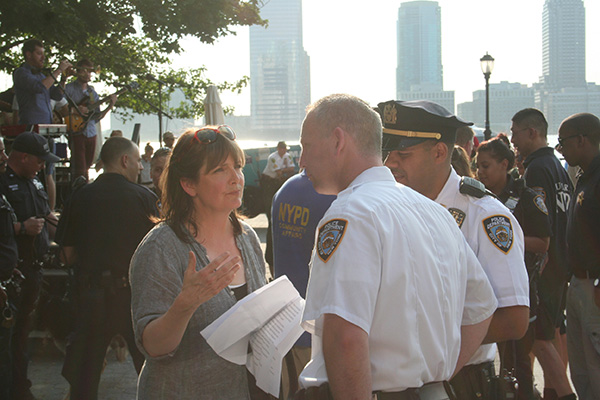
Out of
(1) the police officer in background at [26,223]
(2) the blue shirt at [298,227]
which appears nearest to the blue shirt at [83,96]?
(1) the police officer in background at [26,223]

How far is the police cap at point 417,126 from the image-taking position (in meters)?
2.70

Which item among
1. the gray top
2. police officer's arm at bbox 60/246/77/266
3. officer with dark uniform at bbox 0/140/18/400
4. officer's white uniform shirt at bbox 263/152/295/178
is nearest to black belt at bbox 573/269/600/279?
the gray top

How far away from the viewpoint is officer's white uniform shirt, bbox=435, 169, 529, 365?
7.86 feet

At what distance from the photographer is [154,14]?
11367 mm

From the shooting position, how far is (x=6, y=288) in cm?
436

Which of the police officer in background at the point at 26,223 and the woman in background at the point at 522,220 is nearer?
the woman in background at the point at 522,220

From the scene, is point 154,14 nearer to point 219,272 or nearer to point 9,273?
point 9,273

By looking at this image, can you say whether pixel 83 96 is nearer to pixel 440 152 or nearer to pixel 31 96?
pixel 31 96

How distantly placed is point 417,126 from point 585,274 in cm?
220

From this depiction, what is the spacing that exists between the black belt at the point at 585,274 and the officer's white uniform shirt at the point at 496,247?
1843mm

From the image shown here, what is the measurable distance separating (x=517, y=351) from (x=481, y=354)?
228 centimetres

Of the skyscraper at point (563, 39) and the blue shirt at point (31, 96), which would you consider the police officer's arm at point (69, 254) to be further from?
the skyscraper at point (563, 39)

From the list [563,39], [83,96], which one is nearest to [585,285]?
[83,96]

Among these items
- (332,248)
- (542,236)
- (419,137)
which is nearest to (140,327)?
(332,248)
